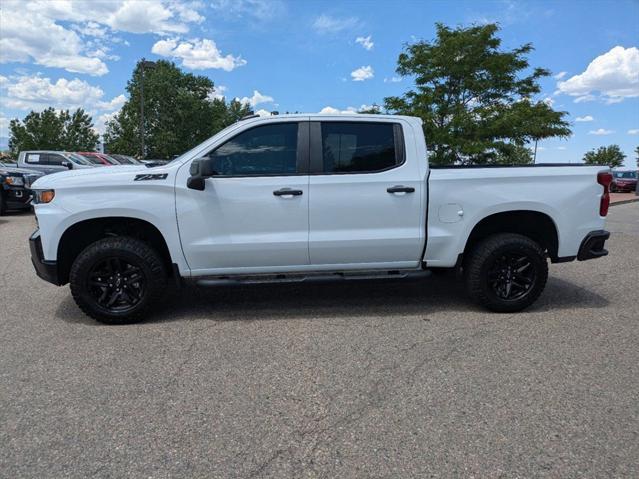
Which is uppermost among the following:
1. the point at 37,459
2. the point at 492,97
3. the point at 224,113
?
the point at 224,113

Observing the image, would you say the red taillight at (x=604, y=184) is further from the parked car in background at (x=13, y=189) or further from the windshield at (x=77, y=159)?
the windshield at (x=77, y=159)

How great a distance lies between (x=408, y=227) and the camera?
4.66 meters

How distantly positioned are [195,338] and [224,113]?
77.8 metres

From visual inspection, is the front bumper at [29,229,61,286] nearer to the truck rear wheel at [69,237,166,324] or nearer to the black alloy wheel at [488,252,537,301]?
the truck rear wheel at [69,237,166,324]

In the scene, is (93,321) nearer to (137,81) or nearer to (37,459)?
(37,459)

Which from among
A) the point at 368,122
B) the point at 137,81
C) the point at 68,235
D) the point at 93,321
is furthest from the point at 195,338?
the point at 137,81

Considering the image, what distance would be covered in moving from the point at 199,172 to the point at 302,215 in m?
0.98

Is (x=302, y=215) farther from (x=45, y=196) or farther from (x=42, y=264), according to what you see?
(x=42, y=264)

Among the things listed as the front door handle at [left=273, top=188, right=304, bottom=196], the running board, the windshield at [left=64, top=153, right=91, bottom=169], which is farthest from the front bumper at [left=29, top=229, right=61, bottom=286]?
the windshield at [left=64, top=153, right=91, bottom=169]

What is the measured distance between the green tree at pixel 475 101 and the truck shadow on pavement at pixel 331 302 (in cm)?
1377

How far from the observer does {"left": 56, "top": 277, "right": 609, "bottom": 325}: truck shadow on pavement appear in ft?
15.9

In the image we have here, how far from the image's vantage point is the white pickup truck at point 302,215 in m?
4.43

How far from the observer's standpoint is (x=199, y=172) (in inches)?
168

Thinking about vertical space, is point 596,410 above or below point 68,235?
below
